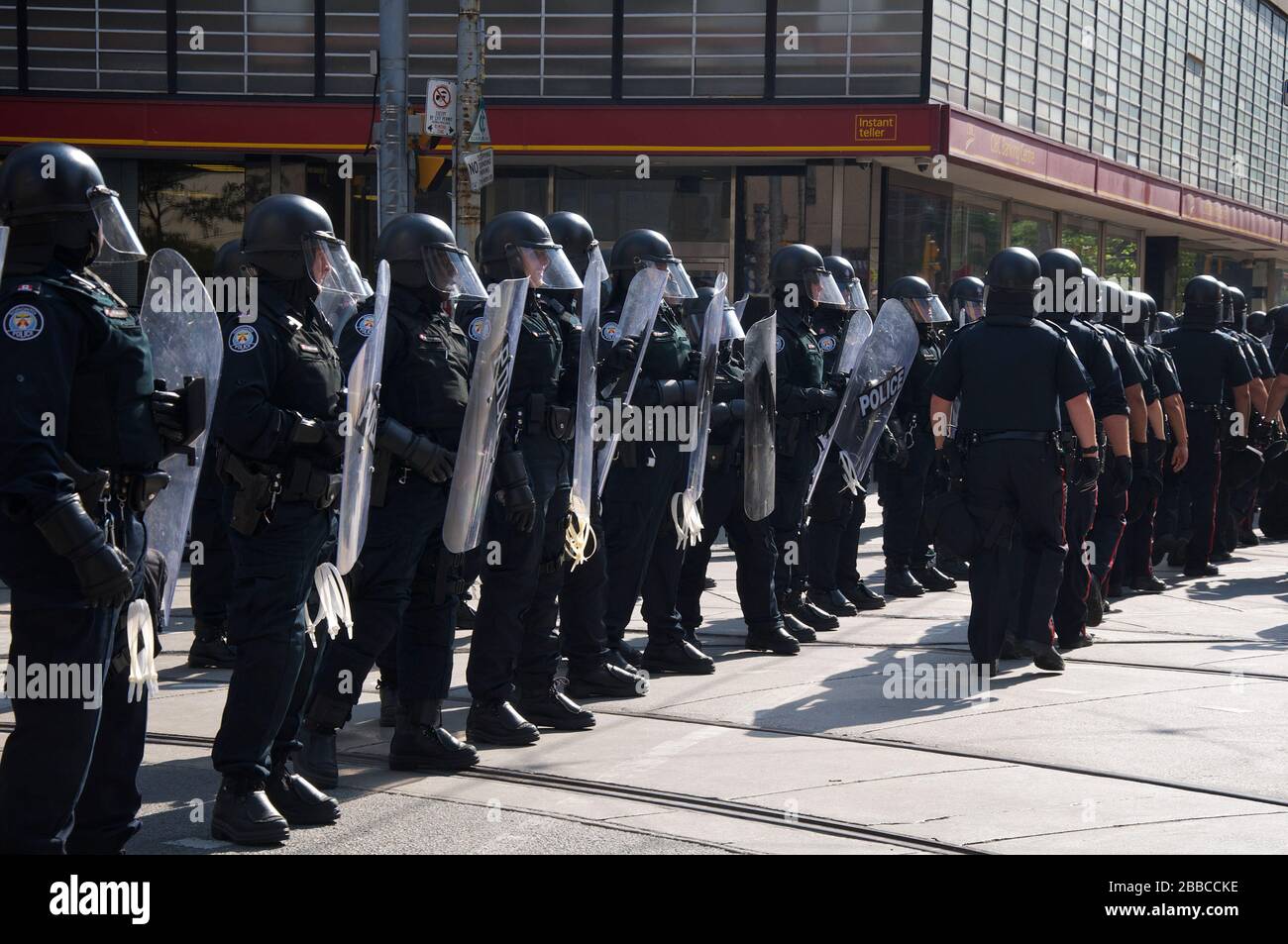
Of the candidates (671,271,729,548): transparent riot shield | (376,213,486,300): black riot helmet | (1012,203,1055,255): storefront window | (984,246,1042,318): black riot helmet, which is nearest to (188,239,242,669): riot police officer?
(671,271,729,548): transparent riot shield

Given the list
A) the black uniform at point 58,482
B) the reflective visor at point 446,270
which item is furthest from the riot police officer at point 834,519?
the black uniform at point 58,482

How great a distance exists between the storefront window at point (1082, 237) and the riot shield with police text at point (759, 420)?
18803mm

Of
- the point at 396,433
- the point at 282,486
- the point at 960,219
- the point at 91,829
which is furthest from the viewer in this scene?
the point at 960,219

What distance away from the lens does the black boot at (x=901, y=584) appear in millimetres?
10633

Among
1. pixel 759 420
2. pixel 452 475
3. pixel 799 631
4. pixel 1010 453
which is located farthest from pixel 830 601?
pixel 452 475

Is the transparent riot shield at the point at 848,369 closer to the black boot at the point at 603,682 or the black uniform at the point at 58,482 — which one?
the black boot at the point at 603,682

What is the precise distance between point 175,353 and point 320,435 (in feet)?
1.70

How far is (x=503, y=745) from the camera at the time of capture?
6.34 m

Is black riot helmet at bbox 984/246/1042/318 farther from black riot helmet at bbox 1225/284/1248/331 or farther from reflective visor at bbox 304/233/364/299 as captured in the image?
black riot helmet at bbox 1225/284/1248/331

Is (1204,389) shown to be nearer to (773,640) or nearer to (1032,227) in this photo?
(773,640)

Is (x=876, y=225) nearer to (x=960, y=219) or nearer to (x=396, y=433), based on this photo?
(x=960, y=219)

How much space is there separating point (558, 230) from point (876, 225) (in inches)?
518

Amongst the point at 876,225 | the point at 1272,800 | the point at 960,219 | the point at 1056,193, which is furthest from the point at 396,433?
the point at 1056,193

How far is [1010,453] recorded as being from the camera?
780 centimetres
